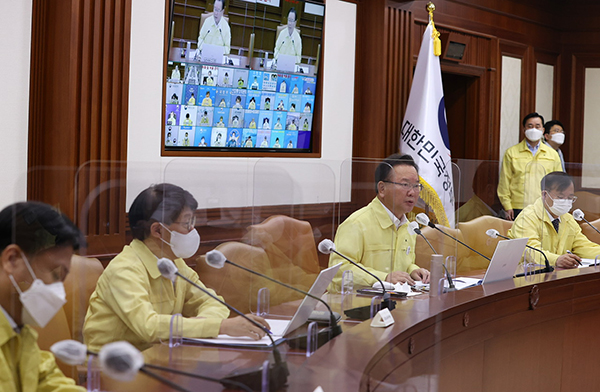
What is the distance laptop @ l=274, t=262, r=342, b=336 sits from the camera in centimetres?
198

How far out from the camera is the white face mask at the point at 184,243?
1.98 meters

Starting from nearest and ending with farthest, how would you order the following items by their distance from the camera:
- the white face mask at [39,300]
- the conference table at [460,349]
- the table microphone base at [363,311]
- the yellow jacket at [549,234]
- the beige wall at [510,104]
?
the white face mask at [39,300] < the conference table at [460,349] < the table microphone base at [363,311] < the yellow jacket at [549,234] < the beige wall at [510,104]

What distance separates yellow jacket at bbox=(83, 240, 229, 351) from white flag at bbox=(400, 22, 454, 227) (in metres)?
3.12

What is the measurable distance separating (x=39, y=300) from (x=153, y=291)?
2.07 ft

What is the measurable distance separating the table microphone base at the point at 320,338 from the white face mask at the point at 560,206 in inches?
81.9

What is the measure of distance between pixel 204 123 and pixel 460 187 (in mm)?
1605

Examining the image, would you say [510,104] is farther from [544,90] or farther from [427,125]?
[427,125]

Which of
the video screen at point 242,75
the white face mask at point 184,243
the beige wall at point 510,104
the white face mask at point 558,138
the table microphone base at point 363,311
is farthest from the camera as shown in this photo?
the beige wall at point 510,104

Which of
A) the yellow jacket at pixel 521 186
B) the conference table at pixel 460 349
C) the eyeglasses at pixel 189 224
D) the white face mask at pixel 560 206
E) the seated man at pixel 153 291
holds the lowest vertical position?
the conference table at pixel 460 349

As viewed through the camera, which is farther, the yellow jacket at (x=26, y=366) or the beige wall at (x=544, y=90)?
the beige wall at (x=544, y=90)

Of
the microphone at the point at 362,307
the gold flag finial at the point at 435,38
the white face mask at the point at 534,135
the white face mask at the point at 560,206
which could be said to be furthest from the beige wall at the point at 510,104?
the microphone at the point at 362,307

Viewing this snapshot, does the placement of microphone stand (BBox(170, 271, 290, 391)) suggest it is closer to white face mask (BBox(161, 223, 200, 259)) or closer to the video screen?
white face mask (BBox(161, 223, 200, 259))

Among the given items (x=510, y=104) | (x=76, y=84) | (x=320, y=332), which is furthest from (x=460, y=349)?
(x=510, y=104)

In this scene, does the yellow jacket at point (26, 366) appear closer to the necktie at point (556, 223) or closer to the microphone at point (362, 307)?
the microphone at point (362, 307)
